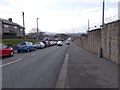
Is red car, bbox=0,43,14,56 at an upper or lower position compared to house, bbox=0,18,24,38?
lower

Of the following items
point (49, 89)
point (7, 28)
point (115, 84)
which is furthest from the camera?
point (7, 28)

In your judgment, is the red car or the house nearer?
the red car

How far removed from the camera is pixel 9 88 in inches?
326

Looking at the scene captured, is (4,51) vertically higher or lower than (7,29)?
lower

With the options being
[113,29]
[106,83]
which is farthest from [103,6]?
[106,83]

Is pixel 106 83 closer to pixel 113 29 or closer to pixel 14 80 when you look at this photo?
pixel 14 80

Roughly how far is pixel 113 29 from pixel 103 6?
6.12m

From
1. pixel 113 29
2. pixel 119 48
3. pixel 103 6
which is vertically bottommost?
pixel 119 48

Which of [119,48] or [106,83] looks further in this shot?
[119,48]

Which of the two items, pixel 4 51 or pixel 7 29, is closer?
pixel 4 51

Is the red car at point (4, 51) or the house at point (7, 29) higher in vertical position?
the house at point (7, 29)

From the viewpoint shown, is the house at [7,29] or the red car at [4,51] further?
the house at [7,29]

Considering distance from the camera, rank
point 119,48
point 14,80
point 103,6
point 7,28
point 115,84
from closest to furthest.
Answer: point 115,84, point 14,80, point 119,48, point 103,6, point 7,28

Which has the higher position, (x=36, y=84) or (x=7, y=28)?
(x=7, y=28)
